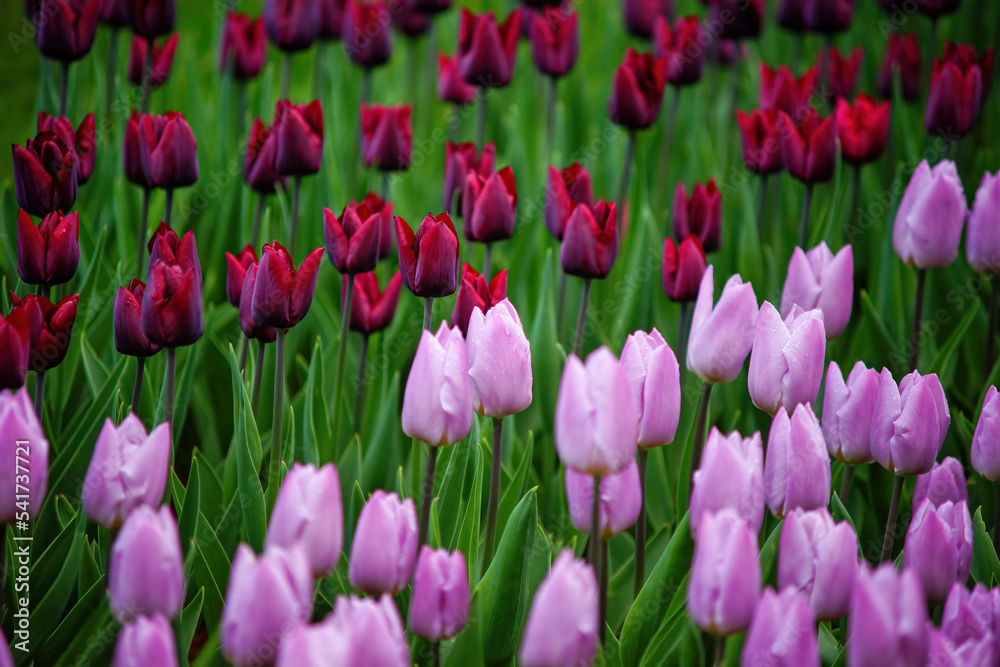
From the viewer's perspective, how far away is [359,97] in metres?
3.05

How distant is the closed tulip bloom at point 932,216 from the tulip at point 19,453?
1464 millimetres

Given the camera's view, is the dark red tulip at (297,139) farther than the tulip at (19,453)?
Yes

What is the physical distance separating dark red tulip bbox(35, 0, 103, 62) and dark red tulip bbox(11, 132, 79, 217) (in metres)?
0.51

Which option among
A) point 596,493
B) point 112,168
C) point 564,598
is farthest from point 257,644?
point 112,168

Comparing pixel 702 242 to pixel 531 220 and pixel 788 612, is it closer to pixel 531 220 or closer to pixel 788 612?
pixel 531 220

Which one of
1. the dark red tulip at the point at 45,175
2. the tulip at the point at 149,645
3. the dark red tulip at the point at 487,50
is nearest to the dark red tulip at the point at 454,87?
the dark red tulip at the point at 487,50

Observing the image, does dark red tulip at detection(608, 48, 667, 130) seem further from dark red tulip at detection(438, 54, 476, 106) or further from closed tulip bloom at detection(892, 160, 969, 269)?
closed tulip bloom at detection(892, 160, 969, 269)

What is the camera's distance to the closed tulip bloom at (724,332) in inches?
47.7

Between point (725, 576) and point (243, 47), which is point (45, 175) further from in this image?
point (725, 576)

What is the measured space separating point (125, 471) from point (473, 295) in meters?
0.55

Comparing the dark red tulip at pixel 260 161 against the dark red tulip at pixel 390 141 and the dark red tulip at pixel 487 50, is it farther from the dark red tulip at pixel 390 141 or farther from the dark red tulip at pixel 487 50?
the dark red tulip at pixel 487 50

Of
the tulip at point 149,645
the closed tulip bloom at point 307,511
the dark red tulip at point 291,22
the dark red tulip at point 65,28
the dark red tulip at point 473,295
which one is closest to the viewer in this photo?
the tulip at point 149,645

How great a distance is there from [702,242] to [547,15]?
102cm

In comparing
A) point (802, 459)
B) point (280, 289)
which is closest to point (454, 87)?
point (280, 289)
